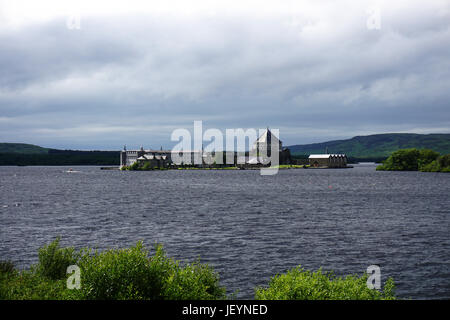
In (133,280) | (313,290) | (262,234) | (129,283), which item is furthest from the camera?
(262,234)

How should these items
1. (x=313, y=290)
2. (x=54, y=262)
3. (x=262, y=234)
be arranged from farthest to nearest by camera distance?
(x=262, y=234)
(x=54, y=262)
(x=313, y=290)

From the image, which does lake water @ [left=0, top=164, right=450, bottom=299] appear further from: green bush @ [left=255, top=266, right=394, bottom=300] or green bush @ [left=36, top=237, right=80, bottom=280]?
green bush @ [left=36, top=237, right=80, bottom=280]

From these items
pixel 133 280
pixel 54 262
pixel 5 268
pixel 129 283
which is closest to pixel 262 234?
pixel 54 262

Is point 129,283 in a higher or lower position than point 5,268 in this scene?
higher

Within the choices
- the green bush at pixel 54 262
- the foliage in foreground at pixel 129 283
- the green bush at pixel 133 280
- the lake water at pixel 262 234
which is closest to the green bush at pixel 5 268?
the green bush at pixel 54 262

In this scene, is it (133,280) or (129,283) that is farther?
(133,280)

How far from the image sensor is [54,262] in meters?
24.2

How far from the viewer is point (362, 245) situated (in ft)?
127

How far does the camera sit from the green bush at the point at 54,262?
23844 mm

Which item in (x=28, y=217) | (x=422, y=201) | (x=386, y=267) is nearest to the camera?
(x=386, y=267)

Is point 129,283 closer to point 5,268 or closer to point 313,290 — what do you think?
point 313,290
